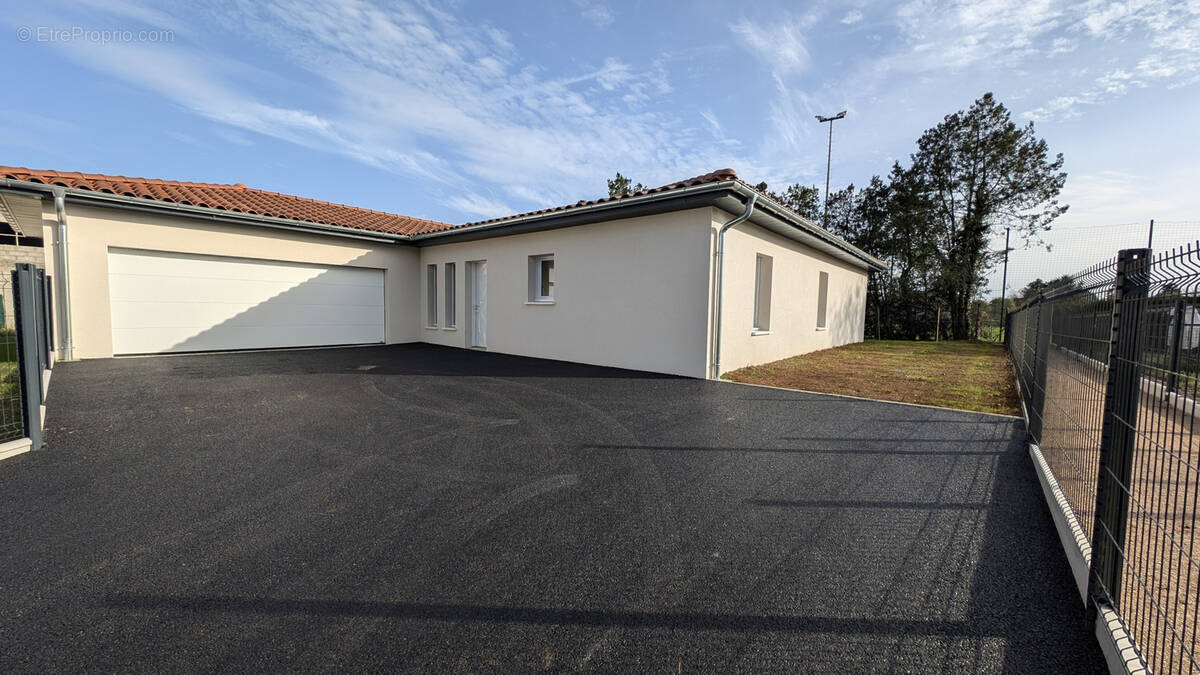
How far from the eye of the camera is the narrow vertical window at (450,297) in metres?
12.9

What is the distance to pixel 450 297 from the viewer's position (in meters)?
13.0

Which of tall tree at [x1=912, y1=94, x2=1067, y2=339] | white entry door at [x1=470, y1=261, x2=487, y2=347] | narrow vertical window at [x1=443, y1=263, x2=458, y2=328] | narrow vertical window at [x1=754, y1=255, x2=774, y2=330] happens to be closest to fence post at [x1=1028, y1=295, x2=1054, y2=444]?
narrow vertical window at [x1=754, y1=255, x2=774, y2=330]

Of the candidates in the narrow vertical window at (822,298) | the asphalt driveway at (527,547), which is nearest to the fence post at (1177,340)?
the asphalt driveway at (527,547)

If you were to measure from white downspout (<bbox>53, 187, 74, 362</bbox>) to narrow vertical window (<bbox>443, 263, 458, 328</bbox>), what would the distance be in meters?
6.96

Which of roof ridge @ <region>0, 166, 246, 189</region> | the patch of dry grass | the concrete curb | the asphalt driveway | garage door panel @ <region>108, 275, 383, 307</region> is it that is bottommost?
the asphalt driveway

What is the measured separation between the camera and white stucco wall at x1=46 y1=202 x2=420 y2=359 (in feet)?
29.4

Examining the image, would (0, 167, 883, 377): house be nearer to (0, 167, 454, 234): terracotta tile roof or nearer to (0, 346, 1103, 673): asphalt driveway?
(0, 167, 454, 234): terracotta tile roof

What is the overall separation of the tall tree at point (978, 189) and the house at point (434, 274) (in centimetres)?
994

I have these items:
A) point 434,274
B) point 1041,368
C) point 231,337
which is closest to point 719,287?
point 1041,368

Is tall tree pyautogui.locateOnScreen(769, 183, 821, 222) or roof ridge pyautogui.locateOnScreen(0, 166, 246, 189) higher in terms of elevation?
tall tree pyautogui.locateOnScreen(769, 183, 821, 222)

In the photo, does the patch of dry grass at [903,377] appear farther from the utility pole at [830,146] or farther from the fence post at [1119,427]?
the utility pole at [830,146]

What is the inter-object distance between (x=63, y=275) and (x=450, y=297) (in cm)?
712

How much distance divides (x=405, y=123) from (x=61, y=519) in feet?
39.2

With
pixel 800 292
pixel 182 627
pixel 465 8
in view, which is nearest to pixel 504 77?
pixel 465 8
